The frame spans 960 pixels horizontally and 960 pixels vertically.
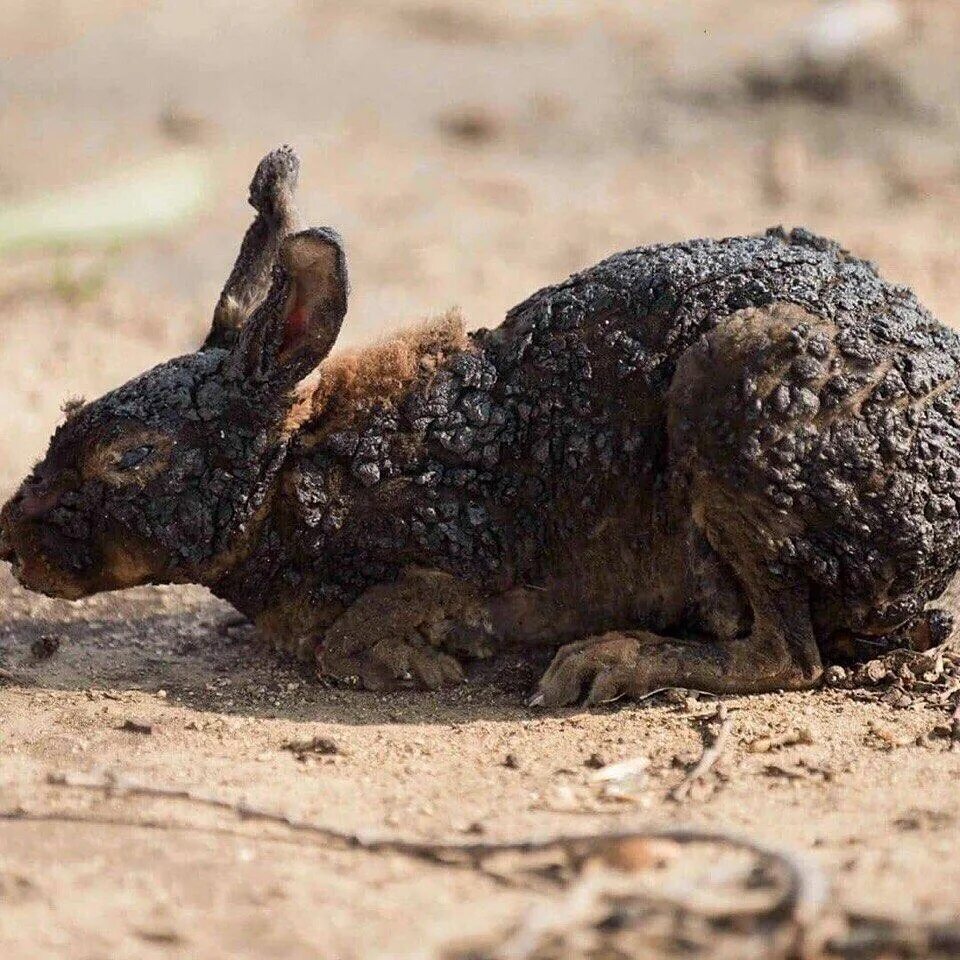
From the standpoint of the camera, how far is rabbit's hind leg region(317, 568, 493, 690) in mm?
6129

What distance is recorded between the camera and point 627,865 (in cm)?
394

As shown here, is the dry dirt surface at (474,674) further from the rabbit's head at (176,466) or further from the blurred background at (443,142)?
the rabbit's head at (176,466)

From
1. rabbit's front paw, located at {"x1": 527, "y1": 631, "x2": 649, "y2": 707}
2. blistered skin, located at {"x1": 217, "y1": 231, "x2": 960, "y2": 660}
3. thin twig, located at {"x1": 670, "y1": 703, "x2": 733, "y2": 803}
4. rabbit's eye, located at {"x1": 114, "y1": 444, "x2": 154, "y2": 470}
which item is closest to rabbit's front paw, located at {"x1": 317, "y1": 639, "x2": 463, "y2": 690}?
blistered skin, located at {"x1": 217, "y1": 231, "x2": 960, "y2": 660}

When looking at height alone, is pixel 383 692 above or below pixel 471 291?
below

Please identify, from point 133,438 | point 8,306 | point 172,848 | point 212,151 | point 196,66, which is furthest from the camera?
point 196,66

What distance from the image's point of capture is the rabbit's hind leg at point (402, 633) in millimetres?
6129

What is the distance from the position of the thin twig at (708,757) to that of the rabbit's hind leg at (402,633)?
1050 mm

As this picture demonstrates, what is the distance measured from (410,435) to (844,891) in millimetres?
2722

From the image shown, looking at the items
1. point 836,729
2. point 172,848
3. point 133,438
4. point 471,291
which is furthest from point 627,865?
point 471,291

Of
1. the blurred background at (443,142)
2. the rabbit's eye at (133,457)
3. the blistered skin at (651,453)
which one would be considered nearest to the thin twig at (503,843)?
the rabbit's eye at (133,457)

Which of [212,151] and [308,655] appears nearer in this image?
[308,655]

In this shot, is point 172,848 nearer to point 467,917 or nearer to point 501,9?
point 467,917

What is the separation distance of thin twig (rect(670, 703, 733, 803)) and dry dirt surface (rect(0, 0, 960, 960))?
0.06 feet

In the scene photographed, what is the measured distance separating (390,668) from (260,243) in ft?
5.70
